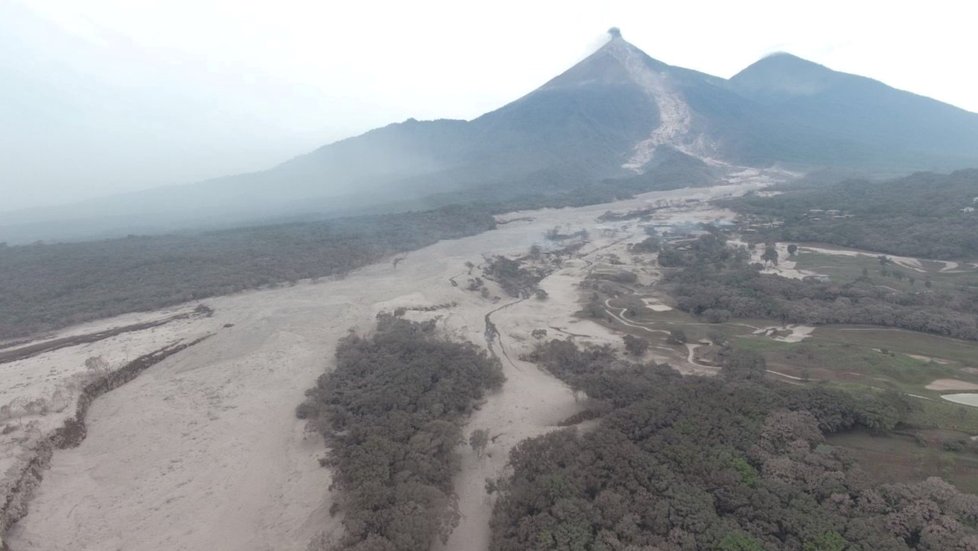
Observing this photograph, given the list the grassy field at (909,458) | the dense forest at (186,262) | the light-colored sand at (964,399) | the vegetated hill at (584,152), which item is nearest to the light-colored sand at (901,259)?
the light-colored sand at (964,399)

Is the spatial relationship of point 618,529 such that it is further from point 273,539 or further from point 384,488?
point 273,539

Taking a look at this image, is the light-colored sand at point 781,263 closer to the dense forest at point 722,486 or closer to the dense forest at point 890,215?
the dense forest at point 890,215

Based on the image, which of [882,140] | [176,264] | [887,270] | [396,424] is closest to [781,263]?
[887,270]

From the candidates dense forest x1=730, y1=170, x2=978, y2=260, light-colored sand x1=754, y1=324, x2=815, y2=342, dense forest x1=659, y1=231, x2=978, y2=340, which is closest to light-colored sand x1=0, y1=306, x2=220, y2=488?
dense forest x1=659, y1=231, x2=978, y2=340

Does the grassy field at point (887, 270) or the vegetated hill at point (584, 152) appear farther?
the vegetated hill at point (584, 152)

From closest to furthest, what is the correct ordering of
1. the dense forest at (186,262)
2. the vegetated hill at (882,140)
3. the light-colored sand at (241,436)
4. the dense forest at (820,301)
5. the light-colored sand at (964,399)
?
the light-colored sand at (241,436) → the light-colored sand at (964,399) → the dense forest at (820,301) → the dense forest at (186,262) → the vegetated hill at (882,140)

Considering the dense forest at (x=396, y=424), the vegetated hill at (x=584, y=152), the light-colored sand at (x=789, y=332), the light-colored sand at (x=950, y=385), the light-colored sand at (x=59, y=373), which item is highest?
the vegetated hill at (x=584, y=152)

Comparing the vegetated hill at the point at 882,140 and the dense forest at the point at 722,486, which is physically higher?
the vegetated hill at the point at 882,140

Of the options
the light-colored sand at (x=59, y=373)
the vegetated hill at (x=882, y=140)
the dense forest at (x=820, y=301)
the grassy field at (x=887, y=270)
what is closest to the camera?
the light-colored sand at (x=59, y=373)
